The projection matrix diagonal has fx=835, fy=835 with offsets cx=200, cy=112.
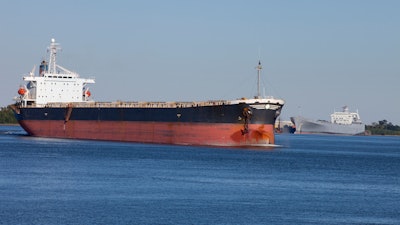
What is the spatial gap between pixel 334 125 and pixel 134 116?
106570 millimetres

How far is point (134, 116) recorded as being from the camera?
222 ft

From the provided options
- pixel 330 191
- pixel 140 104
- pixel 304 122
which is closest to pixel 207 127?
pixel 140 104

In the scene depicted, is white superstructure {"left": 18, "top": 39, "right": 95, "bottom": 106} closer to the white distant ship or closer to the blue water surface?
the blue water surface

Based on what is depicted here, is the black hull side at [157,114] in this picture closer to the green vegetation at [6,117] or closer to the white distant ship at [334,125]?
the green vegetation at [6,117]

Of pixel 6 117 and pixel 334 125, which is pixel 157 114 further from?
pixel 334 125

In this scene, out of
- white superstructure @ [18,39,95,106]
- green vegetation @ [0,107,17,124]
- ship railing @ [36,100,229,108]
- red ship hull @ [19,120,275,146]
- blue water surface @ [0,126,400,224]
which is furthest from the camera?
green vegetation @ [0,107,17,124]

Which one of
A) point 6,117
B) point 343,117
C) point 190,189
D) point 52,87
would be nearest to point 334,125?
point 343,117

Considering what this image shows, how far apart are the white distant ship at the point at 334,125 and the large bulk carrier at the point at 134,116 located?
8735 cm

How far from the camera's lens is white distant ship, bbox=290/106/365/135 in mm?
165875

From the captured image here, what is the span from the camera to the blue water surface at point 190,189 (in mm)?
28859

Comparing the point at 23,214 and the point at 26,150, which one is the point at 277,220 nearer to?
the point at 23,214

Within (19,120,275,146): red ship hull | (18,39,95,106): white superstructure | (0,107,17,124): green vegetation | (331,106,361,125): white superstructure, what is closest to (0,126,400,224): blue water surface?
(19,120,275,146): red ship hull

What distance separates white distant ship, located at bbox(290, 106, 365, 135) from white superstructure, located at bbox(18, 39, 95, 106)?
3457 inches

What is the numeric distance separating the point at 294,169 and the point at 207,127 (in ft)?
49.4
